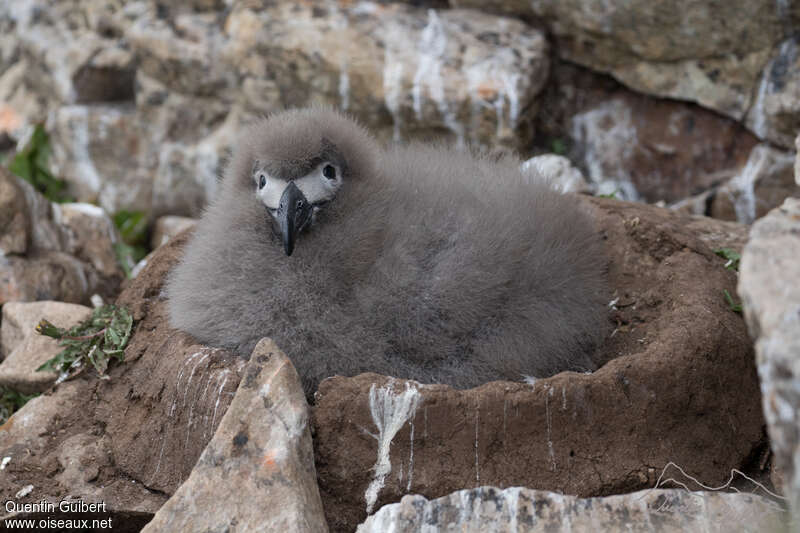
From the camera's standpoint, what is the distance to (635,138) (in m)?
6.34

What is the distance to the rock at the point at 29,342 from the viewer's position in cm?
445

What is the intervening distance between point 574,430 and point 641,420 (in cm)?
28

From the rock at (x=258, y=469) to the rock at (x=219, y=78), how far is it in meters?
3.45

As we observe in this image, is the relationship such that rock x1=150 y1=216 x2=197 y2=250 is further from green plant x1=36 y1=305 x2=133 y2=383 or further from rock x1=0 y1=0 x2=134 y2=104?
green plant x1=36 y1=305 x2=133 y2=383

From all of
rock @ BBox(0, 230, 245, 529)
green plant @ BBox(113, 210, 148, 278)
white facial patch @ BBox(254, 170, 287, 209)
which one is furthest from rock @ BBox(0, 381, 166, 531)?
green plant @ BBox(113, 210, 148, 278)

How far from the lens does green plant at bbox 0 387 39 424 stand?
4.52 m

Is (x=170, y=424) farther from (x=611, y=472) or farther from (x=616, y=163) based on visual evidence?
(x=616, y=163)

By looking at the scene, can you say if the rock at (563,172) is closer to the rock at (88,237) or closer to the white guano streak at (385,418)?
the white guano streak at (385,418)

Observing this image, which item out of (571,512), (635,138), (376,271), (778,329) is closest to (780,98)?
(635,138)

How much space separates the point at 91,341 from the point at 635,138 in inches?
158

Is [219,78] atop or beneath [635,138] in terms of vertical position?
beneath

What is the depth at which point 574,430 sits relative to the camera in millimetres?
3367

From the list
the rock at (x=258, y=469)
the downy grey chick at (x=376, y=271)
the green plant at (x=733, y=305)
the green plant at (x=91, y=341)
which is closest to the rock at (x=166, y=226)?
the green plant at (x=91, y=341)

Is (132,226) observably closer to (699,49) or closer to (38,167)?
(38,167)
